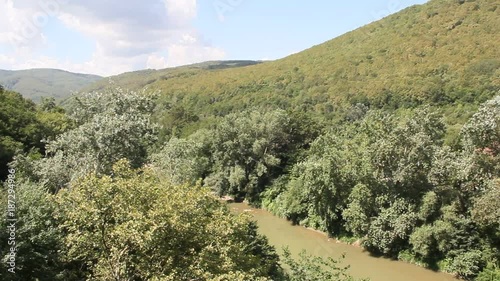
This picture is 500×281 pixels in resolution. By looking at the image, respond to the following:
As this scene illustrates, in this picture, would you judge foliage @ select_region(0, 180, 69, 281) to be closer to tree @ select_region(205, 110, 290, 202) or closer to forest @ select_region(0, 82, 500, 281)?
forest @ select_region(0, 82, 500, 281)

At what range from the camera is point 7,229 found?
11.9 m

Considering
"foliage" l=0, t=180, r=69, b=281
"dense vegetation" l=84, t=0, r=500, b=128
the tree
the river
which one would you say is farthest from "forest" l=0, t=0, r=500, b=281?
the river

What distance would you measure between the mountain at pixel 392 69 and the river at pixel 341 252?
3614 cm

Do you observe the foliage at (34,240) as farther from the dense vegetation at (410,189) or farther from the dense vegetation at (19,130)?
the dense vegetation at (19,130)

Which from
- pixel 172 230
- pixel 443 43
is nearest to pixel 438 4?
pixel 443 43

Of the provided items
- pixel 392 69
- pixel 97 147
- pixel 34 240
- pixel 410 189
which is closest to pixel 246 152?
pixel 410 189

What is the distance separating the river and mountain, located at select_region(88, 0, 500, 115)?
3614cm

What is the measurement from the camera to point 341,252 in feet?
96.1

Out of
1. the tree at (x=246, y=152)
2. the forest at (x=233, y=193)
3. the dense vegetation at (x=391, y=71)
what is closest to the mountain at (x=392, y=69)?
the dense vegetation at (x=391, y=71)

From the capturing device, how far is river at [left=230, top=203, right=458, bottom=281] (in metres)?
24.8

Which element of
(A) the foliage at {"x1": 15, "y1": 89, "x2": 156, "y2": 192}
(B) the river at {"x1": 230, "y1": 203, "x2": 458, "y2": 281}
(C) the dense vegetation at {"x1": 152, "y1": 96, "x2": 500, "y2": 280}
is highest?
(A) the foliage at {"x1": 15, "y1": 89, "x2": 156, "y2": 192}

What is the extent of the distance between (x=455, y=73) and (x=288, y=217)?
42536 millimetres

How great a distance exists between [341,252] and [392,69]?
55601mm

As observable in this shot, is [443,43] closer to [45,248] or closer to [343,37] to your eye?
[343,37]
